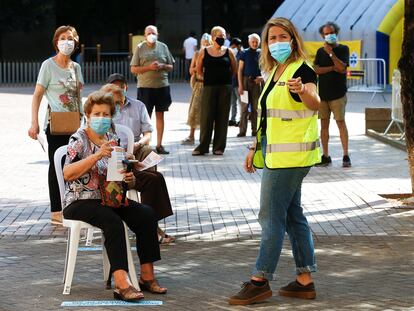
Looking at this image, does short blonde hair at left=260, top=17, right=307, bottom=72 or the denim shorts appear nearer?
short blonde hair at left=260, top=17, right=307, bottom=72

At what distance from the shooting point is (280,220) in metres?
7.39

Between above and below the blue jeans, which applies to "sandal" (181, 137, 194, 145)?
below

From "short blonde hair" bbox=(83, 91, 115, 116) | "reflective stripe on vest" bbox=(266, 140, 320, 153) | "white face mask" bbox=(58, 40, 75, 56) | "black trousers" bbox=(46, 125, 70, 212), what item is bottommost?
"black trousers" bbox=(46, 125, 70, 212)

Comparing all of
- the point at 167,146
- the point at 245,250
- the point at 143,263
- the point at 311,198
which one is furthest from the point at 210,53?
the point at 143,263

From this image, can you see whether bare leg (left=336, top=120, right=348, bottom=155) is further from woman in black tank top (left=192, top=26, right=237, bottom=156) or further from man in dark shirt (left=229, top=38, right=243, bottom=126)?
man in dark shirt (left=229, top=38, right=243, bottom=126)

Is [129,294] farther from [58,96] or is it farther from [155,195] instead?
[58,96]

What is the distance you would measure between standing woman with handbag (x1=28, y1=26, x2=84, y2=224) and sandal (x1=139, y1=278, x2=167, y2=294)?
9.21 ft

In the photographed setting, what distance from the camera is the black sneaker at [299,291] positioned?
7.49 m

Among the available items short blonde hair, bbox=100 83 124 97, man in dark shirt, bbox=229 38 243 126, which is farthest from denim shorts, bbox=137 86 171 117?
short blonde hair, bbox=100 83 124 97

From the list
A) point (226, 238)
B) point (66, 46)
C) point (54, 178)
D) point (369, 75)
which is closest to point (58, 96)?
point (66, 46)

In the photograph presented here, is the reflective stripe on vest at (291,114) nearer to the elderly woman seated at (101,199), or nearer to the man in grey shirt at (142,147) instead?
the elderly woman seated at (101,199)

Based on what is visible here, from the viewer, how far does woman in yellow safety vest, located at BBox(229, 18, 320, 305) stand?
7270mm

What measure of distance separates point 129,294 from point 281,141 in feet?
4.53

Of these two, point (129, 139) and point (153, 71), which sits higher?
point (153, 71)
